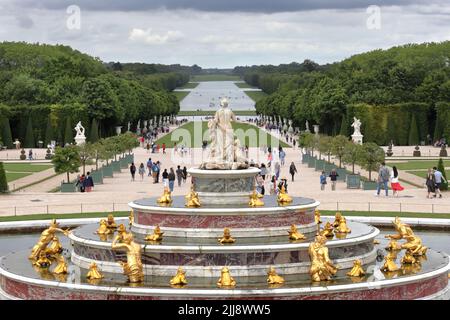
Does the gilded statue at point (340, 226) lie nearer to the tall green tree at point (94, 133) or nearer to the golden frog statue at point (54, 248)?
the golden frog statue at point (54, 248)

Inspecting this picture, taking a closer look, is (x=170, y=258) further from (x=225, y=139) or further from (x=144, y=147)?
(x=144, y=147)

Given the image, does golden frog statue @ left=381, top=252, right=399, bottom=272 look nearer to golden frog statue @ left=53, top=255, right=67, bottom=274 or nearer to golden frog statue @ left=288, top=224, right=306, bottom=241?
golden frog statue @ left=288, top=224, right=306, bottom=241

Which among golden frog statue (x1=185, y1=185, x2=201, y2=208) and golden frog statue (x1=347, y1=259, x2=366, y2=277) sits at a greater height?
golden frog statue (x1=185, y1=185, x2=201, y2=208)

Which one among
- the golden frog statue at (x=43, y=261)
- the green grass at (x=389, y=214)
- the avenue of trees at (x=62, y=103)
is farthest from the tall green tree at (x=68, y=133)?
the golden frog statue at (x=43, y=261)

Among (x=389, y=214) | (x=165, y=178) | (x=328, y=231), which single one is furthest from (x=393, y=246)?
(x=165, y=178)

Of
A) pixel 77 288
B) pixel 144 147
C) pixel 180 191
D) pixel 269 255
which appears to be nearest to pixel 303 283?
pixel 269 255

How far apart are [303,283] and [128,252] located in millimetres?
4309

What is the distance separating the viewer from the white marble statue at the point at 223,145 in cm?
3036

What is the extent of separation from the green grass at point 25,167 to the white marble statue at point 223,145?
39920 millimetres

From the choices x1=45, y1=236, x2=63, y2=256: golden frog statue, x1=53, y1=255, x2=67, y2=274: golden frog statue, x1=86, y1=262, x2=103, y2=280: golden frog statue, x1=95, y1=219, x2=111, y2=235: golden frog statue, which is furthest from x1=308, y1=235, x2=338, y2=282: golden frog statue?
x1=45, y1=236, x2=63, y2=256: golden frog statue

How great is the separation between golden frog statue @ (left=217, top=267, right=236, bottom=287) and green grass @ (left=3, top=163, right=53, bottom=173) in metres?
45.8

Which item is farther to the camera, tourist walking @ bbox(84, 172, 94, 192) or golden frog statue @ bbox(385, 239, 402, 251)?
tourist walking @ bbox(84, 172, 94, 192)

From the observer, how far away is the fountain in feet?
80.5
